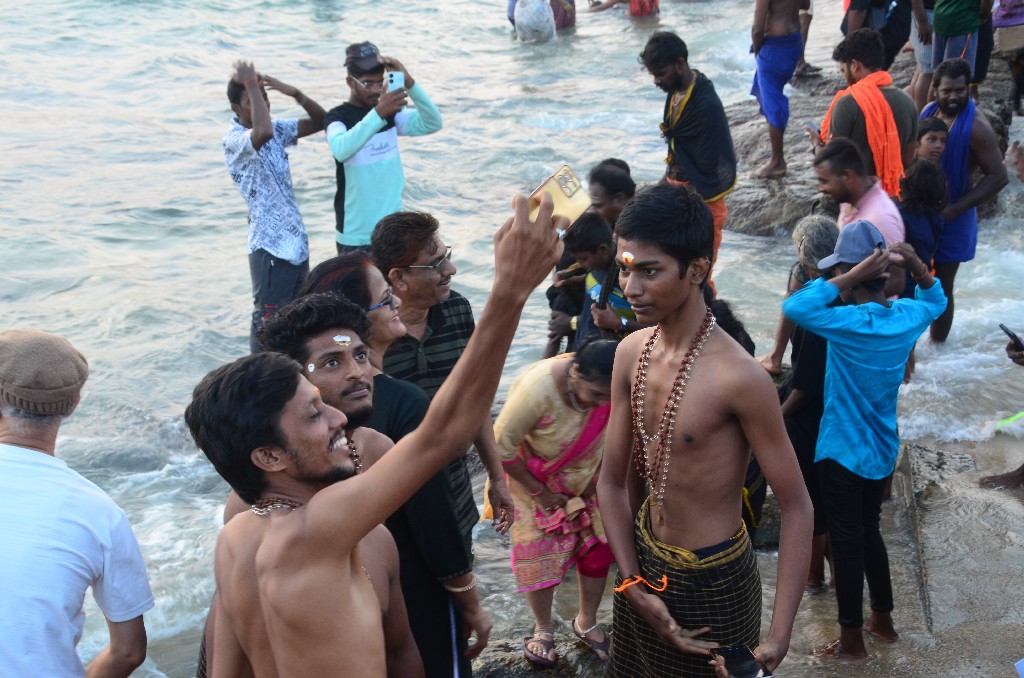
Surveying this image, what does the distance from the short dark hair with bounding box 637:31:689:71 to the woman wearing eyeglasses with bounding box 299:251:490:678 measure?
12.6 feet

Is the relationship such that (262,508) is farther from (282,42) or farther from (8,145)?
(282,42)

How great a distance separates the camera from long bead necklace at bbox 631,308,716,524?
2805 mm

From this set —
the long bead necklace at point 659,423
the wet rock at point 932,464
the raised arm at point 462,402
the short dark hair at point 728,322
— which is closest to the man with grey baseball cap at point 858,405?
the short dark hair at point 728,322

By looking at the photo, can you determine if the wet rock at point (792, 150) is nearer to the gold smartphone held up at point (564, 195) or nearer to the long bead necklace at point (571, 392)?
the long bead necklace at point (571, 392)

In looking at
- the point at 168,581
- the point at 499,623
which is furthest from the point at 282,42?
the point at 499,623

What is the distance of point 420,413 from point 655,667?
3.30 feet

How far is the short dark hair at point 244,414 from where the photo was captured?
2105mm

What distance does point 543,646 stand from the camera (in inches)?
157

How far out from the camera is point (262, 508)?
2154 mm

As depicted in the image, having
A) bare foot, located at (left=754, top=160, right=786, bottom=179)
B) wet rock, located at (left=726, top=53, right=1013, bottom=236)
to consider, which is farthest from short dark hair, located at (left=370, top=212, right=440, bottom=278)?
bare foot, located at (left=754, top=160, right=786, bottom=179)

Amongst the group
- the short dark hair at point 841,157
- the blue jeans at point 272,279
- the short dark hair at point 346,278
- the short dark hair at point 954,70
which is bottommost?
the blue jeans at point 272,279

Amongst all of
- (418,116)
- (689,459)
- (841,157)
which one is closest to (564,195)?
(689,459)

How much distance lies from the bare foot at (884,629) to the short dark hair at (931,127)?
10.9 feet

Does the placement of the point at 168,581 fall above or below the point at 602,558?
below
